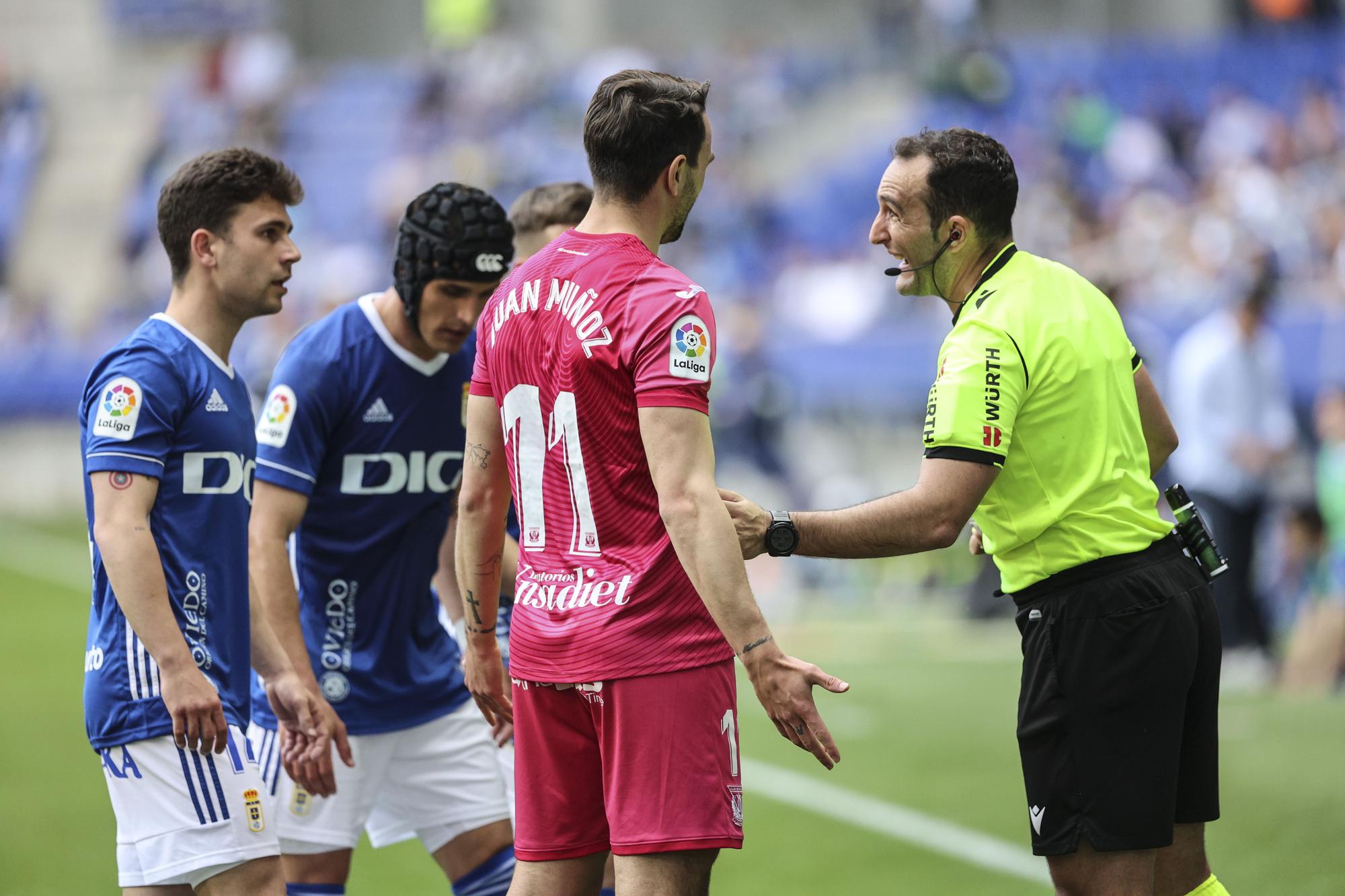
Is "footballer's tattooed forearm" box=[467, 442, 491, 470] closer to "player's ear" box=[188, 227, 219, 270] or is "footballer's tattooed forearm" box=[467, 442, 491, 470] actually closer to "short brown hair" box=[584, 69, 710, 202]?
"short brown hair" box=[584, 69, 710, 202]

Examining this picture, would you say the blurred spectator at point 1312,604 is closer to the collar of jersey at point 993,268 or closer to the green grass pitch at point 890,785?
the green grass pitch at point 890,785

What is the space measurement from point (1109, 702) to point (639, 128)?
1886 millimetres

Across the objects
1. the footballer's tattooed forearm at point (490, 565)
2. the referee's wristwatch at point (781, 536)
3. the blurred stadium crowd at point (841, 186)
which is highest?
the blurred stadium crowd at point (841, 186)

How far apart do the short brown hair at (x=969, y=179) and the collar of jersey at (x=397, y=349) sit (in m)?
1.73

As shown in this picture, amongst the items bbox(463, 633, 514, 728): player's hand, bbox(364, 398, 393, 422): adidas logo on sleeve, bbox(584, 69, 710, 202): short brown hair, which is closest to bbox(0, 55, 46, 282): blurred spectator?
bbox(364, 398, 393, 422): adidas logo on sleeve

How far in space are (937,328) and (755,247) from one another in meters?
6.43

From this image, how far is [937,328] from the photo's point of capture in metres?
18.6

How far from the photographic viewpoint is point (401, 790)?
525 centimetres

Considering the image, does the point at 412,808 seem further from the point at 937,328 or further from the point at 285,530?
the point at 937,328

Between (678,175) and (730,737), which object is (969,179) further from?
(730,737)

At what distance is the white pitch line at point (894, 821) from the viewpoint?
23.6ft

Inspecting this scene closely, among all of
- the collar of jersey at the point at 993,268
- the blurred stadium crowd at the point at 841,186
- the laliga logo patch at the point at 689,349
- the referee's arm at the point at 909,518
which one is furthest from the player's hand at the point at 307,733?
the blurred stadium crowd at the point at 841,186

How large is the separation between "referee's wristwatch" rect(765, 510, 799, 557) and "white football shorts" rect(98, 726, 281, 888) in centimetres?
154

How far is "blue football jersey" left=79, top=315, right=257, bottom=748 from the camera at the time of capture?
159 inches
